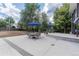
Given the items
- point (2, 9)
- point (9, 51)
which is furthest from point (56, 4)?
point (9, 51)

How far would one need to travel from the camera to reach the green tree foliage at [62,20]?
5.38m

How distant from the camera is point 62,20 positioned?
5.89m

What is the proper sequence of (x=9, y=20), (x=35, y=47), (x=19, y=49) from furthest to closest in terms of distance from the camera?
1. (x=9, y=20)
2. (x=35, y=47)
3. (x=19, y=49)

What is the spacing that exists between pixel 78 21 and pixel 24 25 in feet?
15.7

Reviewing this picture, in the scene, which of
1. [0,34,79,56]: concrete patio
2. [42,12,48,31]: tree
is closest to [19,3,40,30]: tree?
[42,12,48,31]: tree

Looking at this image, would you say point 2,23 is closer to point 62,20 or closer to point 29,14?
point 29,14

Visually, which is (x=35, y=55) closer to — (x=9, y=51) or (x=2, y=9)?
(x=9, y=51)

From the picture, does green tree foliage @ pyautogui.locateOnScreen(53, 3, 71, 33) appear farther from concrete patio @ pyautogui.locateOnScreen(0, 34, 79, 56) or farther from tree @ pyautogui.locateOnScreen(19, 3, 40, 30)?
tree @ pyautogui.locateOnScreen(19, 3, 40, 30)

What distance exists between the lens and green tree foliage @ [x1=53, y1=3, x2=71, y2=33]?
538 centimetres

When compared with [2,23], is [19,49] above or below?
below

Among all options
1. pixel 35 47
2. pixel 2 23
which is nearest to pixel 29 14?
pixel 2 23

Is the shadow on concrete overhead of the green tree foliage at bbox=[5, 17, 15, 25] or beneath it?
beneath

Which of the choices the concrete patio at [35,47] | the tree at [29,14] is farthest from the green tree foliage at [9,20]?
the concrete patio at [35,47]

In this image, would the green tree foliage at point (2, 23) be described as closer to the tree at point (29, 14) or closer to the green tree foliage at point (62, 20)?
the tree at point (29, 14)
